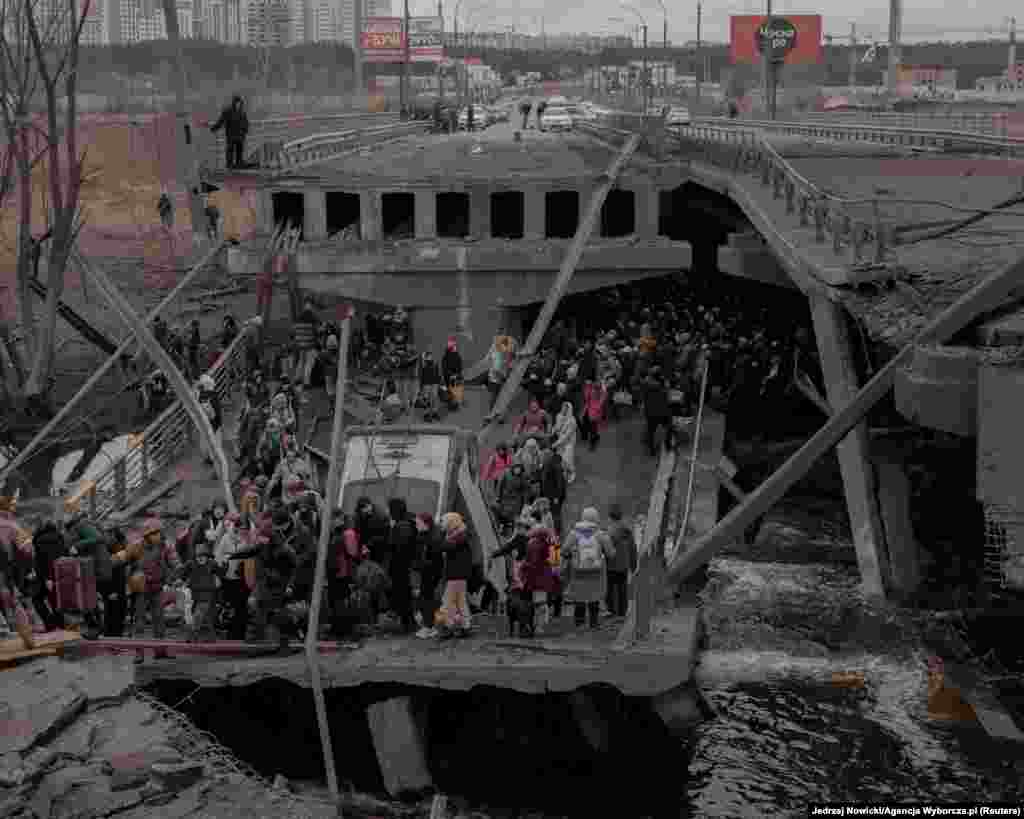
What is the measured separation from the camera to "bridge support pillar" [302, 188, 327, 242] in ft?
133

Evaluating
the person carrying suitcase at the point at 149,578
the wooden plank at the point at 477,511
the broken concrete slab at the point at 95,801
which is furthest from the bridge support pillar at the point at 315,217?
the broken concrete slab at the point at 95,801

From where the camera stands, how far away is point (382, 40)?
158 meters

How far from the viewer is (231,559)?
15.8 meters

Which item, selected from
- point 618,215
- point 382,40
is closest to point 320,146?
point 618,215

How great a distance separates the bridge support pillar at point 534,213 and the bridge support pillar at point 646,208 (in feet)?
7.62

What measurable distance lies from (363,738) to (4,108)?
88.4 ft

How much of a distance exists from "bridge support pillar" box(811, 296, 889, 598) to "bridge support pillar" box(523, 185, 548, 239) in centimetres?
2147

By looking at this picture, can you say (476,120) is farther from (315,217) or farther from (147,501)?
(147,501)

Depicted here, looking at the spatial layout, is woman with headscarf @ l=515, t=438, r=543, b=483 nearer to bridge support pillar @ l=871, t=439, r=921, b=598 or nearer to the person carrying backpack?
the person carrying backpack

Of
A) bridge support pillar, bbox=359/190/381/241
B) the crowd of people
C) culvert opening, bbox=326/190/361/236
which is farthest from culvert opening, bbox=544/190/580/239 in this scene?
the crowd of people

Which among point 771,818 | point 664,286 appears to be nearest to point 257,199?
point 664,286

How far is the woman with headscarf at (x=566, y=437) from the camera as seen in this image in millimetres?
22891

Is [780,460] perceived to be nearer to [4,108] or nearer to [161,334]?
[161,334]

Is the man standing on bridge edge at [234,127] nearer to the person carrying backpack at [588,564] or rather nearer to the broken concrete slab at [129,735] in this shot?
the person carrying backpack at [588,564]
